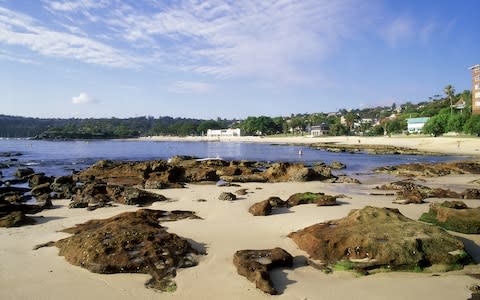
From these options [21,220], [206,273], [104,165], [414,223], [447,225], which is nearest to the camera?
[206,273]

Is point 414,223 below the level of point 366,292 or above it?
above

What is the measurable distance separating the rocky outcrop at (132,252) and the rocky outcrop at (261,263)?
47.2 inches

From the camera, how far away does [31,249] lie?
10.7 m

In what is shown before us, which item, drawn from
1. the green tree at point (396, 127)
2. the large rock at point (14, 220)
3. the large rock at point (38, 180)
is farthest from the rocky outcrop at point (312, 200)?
the green tree at point (396, 127)

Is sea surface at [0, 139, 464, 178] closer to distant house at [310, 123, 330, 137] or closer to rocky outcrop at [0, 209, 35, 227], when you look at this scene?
rocky outcrop at [0, 209, 35, 227]

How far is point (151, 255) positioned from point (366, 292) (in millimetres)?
4761

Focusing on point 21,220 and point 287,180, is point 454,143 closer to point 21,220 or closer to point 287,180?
point 287,180

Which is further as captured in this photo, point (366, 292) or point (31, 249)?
point (31, 249)

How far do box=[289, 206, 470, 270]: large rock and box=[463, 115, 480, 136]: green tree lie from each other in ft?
248

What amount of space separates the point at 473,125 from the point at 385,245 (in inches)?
3102

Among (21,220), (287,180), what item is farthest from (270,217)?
(287,180)

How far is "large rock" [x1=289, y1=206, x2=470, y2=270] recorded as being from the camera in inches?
346

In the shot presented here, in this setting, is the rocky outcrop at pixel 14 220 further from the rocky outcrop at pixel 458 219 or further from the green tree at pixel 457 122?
the green tree at pixel 457 122

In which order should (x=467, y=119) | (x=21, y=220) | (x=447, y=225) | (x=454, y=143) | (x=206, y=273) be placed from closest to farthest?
(x=206, y=273)
(x=447, y=225)
(x=21, y=220)
(x=454, y=143)
(x=467, y=119)
